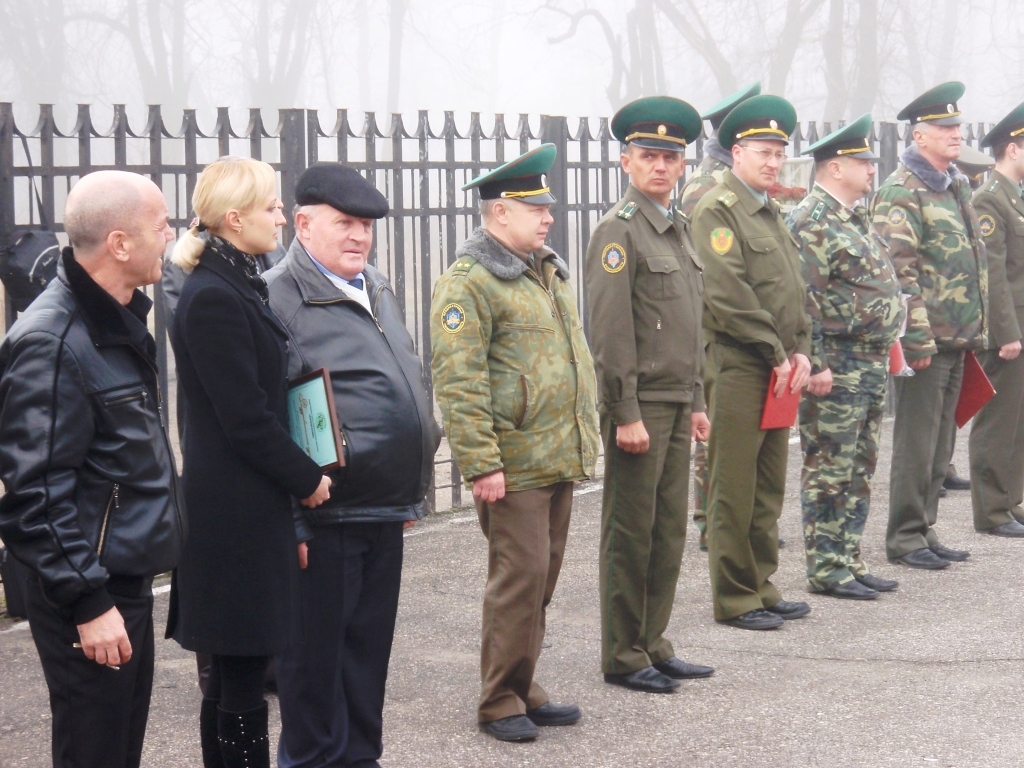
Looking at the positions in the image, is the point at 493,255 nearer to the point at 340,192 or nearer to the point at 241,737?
the point at 340,192

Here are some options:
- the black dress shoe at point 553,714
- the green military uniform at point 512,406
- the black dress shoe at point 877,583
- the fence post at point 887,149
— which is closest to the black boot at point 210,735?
the green military uniform at point 512,406

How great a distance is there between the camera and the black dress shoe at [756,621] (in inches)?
224

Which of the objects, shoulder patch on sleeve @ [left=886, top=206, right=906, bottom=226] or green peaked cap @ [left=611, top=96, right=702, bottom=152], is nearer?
green peaked cap @ [left=611, top=96, right=702, bottom=152]

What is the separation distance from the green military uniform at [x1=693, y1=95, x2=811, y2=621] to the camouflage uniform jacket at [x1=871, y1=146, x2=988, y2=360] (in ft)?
3.82

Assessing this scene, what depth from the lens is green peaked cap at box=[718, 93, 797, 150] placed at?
5.61 m

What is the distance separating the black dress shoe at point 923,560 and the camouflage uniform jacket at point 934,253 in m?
0.96

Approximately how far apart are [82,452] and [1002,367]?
588 centimetres

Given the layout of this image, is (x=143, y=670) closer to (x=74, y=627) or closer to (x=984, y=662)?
(x=74, y=627)

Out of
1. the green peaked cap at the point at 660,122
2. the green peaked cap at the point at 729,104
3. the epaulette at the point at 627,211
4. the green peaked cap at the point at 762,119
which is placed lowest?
the epaulette at the point at 627,211

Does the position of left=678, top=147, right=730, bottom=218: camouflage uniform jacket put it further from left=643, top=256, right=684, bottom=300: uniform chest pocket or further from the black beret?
the black beret

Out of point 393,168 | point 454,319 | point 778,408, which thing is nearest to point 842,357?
point 778,408

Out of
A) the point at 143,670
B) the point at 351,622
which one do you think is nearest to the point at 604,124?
the point at 351,622

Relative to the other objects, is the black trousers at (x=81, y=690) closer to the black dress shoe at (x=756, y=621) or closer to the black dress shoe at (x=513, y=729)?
the black dress shoe at (x=513, y=729)

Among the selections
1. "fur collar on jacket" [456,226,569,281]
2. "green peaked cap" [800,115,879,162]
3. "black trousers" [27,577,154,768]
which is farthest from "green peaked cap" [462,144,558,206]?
"green peaked cap" [800,115,879,162]
